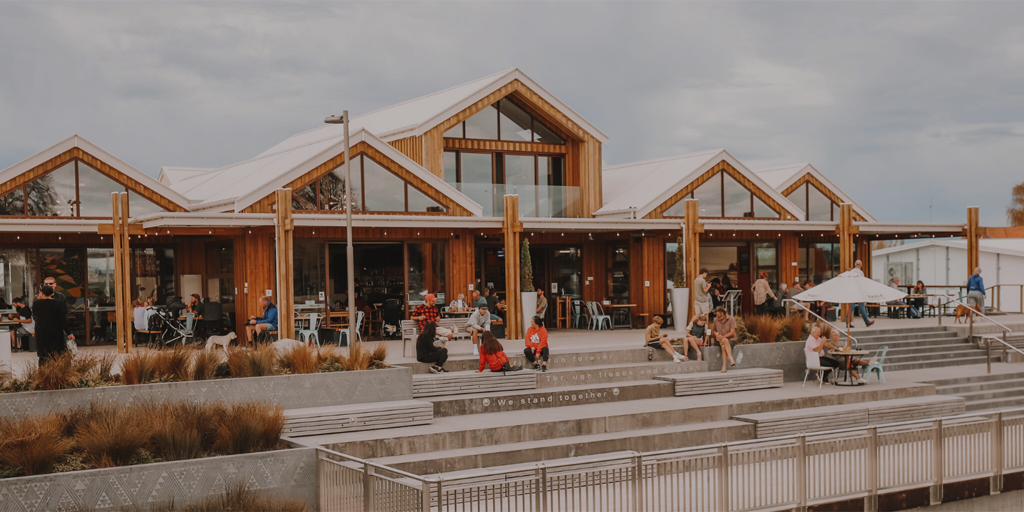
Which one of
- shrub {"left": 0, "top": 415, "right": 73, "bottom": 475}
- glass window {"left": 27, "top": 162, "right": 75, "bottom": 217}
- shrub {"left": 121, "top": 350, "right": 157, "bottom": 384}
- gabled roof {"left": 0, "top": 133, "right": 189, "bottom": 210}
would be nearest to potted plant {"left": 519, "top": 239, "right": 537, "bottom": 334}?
gabled roof {"left": 0, "top": 133, "right": 189, "bottom": 210}

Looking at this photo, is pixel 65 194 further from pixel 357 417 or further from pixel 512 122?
pixel 512 122

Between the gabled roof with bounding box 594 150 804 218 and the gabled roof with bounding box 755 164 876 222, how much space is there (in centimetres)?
133

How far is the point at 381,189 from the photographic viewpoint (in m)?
19.2

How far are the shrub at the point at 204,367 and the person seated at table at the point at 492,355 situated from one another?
13.1ft

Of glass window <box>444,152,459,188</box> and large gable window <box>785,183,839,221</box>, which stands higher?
glass window <box>444,152,459,188</box>

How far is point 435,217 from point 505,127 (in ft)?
18.6

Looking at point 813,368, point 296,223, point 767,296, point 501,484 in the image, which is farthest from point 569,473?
point 767,296

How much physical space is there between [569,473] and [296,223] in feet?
32.8

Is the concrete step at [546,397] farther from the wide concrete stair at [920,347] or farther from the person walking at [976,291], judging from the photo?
the person walking at [976,291]

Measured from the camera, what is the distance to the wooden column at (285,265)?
51.6ft

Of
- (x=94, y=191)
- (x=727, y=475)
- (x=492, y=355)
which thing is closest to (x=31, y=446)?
(x=727, y=475)

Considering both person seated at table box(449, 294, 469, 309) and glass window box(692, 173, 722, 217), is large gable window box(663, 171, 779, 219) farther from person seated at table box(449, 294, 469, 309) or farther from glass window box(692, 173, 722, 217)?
person seated at table box(449, 294, 469, 309)

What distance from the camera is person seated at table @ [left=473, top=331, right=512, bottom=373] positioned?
45.2ft

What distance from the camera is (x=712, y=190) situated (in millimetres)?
23281
